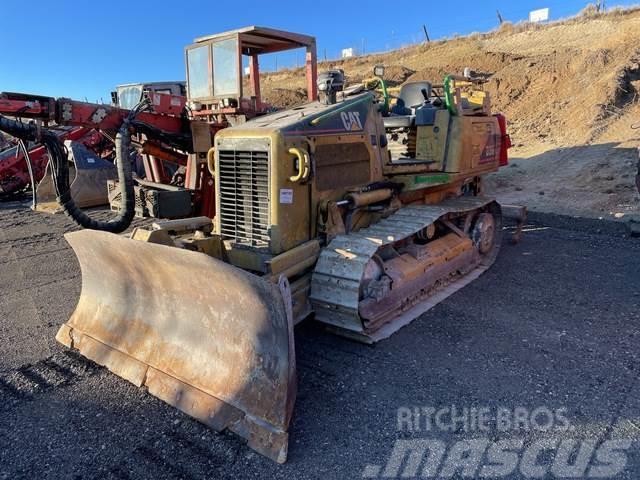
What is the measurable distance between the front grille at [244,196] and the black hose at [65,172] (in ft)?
4.53

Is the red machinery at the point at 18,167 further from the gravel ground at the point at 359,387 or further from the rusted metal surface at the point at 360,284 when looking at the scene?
the rusted metal surface at the point at 360,284

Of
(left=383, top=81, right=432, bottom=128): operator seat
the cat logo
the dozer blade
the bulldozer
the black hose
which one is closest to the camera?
the dozer blade

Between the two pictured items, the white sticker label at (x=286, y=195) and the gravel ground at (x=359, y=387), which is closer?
the gravel ground at (x=359, y=387)

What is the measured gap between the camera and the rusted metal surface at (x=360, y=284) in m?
4.12

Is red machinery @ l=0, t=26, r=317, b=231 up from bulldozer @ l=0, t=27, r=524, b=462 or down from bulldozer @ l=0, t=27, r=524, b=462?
up

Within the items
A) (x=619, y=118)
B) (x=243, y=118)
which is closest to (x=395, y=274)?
(x=243, y=118)

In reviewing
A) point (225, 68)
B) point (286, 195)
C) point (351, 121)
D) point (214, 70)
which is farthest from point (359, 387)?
point (214, 70)

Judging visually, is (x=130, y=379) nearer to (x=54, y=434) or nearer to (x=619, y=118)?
(x=54, y=434)

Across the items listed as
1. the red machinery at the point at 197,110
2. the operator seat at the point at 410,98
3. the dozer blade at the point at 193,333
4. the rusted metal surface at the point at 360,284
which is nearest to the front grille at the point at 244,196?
the rusted metal surface at the point at 360,284

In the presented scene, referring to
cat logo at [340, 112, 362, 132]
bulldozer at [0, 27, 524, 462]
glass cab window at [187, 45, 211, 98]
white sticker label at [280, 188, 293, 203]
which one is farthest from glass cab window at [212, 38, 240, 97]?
white sticker label at [280, 188, 293, 203]

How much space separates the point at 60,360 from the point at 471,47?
976 inches

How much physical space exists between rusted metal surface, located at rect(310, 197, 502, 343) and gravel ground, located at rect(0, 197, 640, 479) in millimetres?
172

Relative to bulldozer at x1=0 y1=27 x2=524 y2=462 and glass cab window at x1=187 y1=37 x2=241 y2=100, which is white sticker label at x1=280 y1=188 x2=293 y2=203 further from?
glass cab window at x1=187 y1=37 x2=241 y2=100

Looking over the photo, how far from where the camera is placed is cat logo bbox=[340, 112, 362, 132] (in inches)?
189
